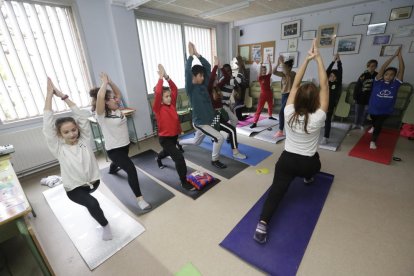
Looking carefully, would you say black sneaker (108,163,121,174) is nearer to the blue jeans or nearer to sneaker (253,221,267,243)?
sneaker (253,221,267,243)

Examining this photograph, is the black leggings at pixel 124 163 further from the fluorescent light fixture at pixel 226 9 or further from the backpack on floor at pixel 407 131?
the backpack on floor at pixel 407 131

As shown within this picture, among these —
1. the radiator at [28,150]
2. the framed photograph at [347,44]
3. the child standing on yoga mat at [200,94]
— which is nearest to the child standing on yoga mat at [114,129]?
the child standing on yoga mat at [200,94]

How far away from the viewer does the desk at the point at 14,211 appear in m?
1.23

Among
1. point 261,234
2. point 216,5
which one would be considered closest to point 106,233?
point 261,234

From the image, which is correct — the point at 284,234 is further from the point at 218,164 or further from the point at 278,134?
the point at 278,134

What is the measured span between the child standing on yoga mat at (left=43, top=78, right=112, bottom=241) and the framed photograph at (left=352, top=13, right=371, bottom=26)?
5.40m

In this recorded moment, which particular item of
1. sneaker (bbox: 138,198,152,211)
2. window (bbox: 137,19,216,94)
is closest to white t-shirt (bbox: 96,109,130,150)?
sneaker (bbox: 138,198,152,211)

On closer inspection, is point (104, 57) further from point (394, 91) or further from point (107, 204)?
point (394, 91)

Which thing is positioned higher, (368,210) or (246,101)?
(246,101)

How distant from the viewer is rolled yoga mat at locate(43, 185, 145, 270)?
5.85 ft

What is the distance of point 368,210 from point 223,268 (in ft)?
5.43

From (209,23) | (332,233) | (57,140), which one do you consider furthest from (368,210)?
(209,23)

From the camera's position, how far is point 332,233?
186 centimetres

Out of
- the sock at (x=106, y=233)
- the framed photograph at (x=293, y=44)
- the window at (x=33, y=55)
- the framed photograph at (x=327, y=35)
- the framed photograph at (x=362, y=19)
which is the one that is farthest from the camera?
the framed photograph at (x=293, y=44)
